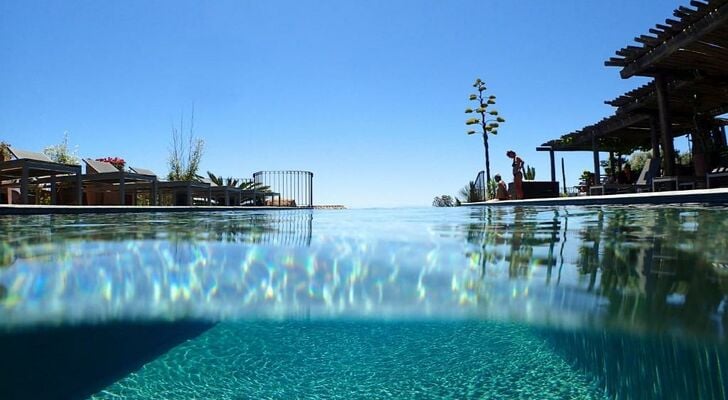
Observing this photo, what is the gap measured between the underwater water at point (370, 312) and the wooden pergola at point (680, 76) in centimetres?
633

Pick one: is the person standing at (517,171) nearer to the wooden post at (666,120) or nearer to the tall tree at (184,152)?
the wooden post at (666,120)

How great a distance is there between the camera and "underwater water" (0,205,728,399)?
1733 mm

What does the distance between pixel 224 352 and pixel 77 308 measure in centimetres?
142

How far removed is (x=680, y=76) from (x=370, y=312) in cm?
1189

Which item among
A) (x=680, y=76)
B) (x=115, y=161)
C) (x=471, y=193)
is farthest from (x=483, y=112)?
(x=115, y=161)

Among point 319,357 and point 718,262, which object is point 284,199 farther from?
point 718,262

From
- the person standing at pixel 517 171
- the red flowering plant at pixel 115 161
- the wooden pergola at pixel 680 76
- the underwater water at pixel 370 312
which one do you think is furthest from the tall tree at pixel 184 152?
the underwater water at pixel 370 312

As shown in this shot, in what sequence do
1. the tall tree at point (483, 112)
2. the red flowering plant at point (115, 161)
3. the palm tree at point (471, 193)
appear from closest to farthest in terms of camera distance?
the red flowering plant at point (115, 161)
the palm tree at point (471, 193)
the tall tree at point (483, 112)

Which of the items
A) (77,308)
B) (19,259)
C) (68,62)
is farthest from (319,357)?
(68,62)

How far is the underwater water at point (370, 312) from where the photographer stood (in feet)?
5.69

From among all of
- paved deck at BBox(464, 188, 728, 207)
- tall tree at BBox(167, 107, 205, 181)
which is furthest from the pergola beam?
tall tree at BBox(167, 107, 205, 181)

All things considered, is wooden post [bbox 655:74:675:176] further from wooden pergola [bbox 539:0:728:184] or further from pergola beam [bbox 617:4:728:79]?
pergola beam [bbox 617:4:728:79]

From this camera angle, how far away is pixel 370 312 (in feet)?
7.39

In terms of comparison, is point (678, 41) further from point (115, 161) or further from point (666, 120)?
point (115, 161)
